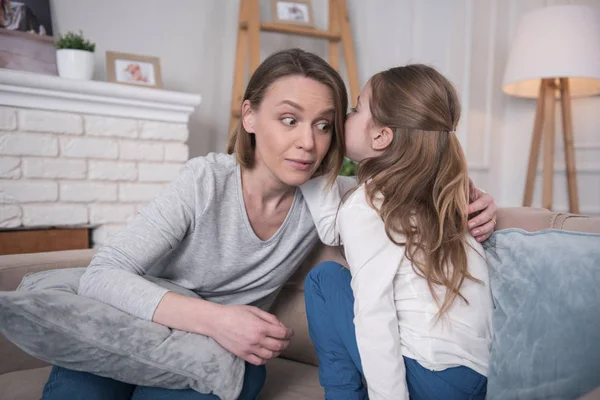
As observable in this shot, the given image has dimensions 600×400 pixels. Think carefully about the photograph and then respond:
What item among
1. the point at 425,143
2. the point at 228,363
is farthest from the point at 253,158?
the point at 228,363

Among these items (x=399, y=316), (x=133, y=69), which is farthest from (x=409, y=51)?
(x=399, y=316)

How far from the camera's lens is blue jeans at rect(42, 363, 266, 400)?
109 cm

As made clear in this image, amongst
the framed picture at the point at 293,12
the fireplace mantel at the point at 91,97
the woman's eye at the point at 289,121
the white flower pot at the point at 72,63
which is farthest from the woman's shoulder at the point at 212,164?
the framed picture at the point at 293,12

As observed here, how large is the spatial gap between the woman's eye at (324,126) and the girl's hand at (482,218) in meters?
0.39

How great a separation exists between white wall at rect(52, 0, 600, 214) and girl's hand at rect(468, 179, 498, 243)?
1.84 metres

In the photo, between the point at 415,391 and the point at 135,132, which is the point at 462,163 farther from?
the point at 135,132

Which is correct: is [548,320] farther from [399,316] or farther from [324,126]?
[324,126]

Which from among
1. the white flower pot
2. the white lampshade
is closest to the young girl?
the white flower pot

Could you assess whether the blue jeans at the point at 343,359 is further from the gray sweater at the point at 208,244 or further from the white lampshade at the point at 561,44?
the white lampshade at the point at 561,44

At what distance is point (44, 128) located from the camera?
2.25 meters

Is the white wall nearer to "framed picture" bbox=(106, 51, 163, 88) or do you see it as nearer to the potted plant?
"framed picture" bbox=(106, 51, 163, 88)

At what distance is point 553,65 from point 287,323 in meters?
1.85

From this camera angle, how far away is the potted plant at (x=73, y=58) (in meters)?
2.35

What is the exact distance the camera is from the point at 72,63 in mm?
2352
